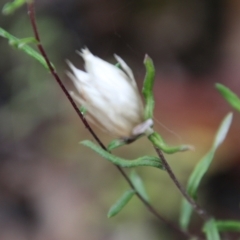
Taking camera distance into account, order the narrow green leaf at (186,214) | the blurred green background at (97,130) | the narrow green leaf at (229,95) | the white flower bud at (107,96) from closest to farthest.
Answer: the white flower bud at (107,96) → the narrow green leaf at (229,95) → the narrow green leaf at (186,214) → the blurred green background at (97,130)

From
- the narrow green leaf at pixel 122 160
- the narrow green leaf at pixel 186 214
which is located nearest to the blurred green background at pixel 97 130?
the narrow green leaf at pixel 186 214

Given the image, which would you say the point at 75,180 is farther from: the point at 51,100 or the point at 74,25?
the point at 74,25

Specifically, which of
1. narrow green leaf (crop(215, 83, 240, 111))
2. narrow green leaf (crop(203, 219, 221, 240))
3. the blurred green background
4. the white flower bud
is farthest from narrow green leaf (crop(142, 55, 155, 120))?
the blurred green background

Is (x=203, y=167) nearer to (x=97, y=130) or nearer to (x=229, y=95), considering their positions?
(x=229, y=95)

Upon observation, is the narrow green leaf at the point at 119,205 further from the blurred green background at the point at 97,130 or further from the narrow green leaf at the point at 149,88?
the blurred green background at the point at 97,130

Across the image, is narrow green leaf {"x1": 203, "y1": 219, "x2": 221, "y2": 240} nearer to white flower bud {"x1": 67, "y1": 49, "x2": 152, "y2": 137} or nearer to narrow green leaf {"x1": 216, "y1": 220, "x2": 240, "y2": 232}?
narrow green leaf {"x1": 216, "y1": 220, "x2": 240, "y2": 232}

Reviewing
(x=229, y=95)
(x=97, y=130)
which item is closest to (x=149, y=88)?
(x=229, y=95)

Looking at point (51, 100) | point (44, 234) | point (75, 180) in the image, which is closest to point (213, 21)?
point (51, 100)
